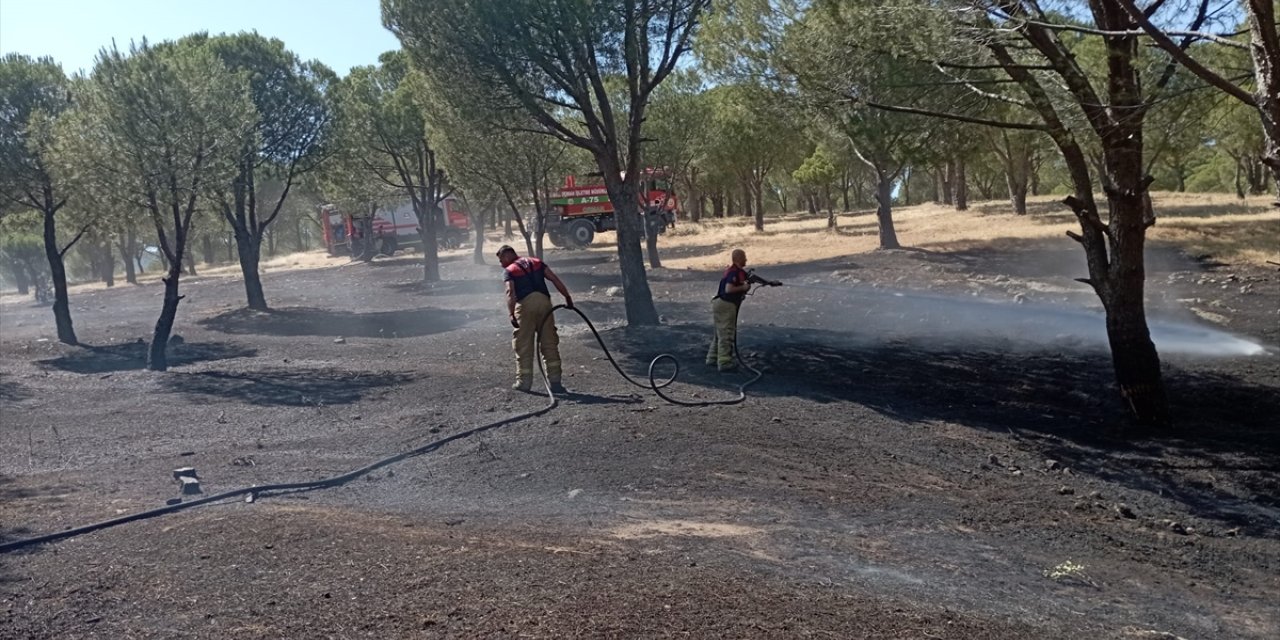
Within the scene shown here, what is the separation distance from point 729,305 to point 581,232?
31604mm

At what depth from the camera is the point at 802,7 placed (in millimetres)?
13922

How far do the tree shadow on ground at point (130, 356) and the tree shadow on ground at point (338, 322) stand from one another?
2480 millimetres

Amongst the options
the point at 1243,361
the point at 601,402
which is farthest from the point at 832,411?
the point at 1243,361

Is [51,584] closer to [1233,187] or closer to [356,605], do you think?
[356,605]

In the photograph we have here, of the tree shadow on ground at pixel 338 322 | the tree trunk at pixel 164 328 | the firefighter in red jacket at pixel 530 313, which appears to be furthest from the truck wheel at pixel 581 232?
the firefighter in red jacket at pixel 530 313

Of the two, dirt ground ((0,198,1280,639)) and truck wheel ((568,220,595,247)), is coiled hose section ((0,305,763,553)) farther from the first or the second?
truck wheel ((568,220,595,247))

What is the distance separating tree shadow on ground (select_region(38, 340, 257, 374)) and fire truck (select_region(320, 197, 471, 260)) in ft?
95.7

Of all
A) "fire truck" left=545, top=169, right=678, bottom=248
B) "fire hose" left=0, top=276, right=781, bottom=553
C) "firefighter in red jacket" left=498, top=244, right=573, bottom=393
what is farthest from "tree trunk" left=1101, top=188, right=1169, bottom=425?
"fire truck" left=545, top=169, right=678, bottom=248

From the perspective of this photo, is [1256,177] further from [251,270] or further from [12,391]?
[12,391]

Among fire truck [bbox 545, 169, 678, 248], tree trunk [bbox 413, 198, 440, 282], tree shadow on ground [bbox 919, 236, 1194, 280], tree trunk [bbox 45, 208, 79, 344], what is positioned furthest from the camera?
fire truck [bbox 545, 169, 678, 248]

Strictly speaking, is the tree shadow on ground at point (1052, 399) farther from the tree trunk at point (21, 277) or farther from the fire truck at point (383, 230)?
the tree trunk at point (21, 277)

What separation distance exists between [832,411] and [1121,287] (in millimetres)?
3348

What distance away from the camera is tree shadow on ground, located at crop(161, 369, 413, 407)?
1303cm

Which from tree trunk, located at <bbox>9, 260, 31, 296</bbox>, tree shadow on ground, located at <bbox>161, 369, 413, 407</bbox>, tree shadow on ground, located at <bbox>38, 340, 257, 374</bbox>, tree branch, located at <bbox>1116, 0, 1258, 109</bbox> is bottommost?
tree shadow on ground, located at <bbox>161, 369, 413, 407</bbox>
